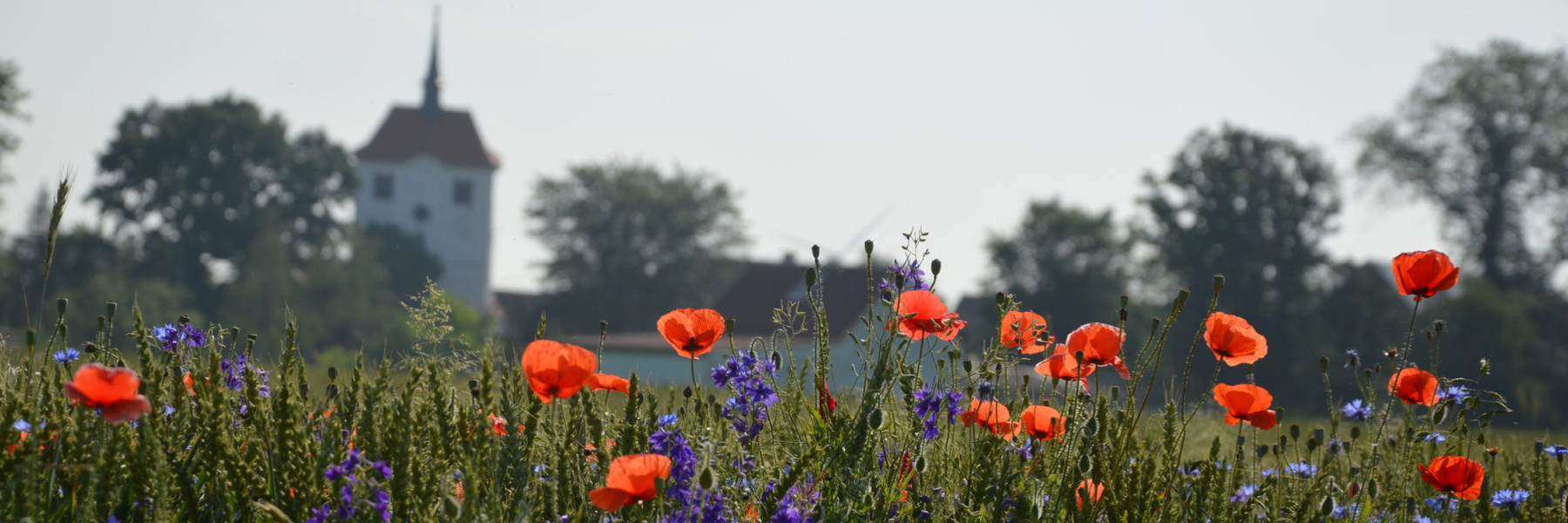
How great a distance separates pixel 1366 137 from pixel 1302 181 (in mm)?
2211

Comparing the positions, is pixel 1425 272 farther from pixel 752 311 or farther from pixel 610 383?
pixel 752 311

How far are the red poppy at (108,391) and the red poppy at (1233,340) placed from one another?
2167mm

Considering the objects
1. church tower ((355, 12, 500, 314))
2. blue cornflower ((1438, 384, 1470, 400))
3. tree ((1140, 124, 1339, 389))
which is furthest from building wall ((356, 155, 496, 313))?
blue cornflower ((1438, 384, 1470, 400))

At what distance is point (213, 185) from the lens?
53.2 metres

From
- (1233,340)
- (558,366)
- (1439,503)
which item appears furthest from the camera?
(1439,503)

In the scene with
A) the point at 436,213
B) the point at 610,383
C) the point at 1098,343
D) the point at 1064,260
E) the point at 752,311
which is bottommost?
the point at 610,383

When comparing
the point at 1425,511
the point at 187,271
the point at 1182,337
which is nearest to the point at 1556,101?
the point at 1182,337

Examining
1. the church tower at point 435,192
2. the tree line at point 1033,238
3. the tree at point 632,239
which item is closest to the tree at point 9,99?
the tree line at point 1033,238

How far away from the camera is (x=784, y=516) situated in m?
2.52

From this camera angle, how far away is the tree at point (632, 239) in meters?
61.2

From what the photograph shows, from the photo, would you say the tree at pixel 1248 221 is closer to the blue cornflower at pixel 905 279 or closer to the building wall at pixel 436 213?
the blue cornflower at pixel 905 279

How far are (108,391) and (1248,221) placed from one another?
42619mm

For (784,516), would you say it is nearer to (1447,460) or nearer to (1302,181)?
(1447,460)

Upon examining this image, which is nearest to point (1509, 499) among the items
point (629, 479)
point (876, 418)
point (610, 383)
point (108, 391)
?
point (876, 418)
